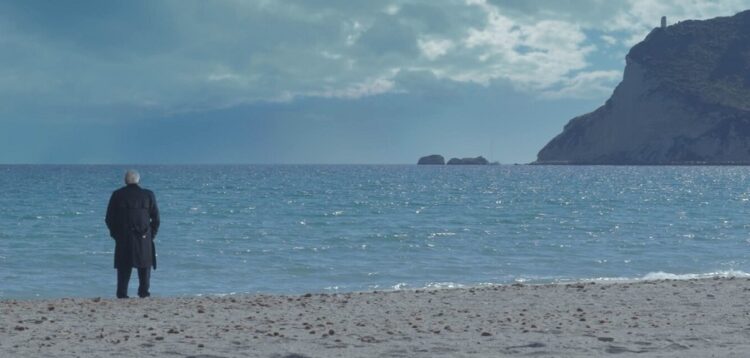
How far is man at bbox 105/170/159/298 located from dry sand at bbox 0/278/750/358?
0.56 metres

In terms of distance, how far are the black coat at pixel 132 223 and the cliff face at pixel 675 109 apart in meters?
156

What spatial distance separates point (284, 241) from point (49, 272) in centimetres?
930

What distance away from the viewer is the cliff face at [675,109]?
162875 mm

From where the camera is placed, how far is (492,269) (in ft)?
69.3

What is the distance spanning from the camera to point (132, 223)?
1244 centimetres

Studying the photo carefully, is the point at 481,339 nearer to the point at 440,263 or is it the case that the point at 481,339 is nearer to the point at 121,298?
the point at 121,298

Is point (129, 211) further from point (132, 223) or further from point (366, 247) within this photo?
point (366, 247)

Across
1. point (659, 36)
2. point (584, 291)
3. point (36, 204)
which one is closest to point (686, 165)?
point (659, 36)

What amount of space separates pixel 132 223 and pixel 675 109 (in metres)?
160

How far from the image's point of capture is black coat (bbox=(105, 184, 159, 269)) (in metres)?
12.4

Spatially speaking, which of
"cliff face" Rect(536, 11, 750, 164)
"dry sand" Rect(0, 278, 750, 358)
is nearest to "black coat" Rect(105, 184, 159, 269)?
"dry sand" Rect(0, 278, 750, 358)

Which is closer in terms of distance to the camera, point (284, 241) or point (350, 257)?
point (350, 257)

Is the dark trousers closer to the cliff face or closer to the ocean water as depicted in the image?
the ocean water

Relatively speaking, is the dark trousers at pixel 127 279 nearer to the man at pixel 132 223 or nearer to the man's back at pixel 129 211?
the man at pixel 132 223
